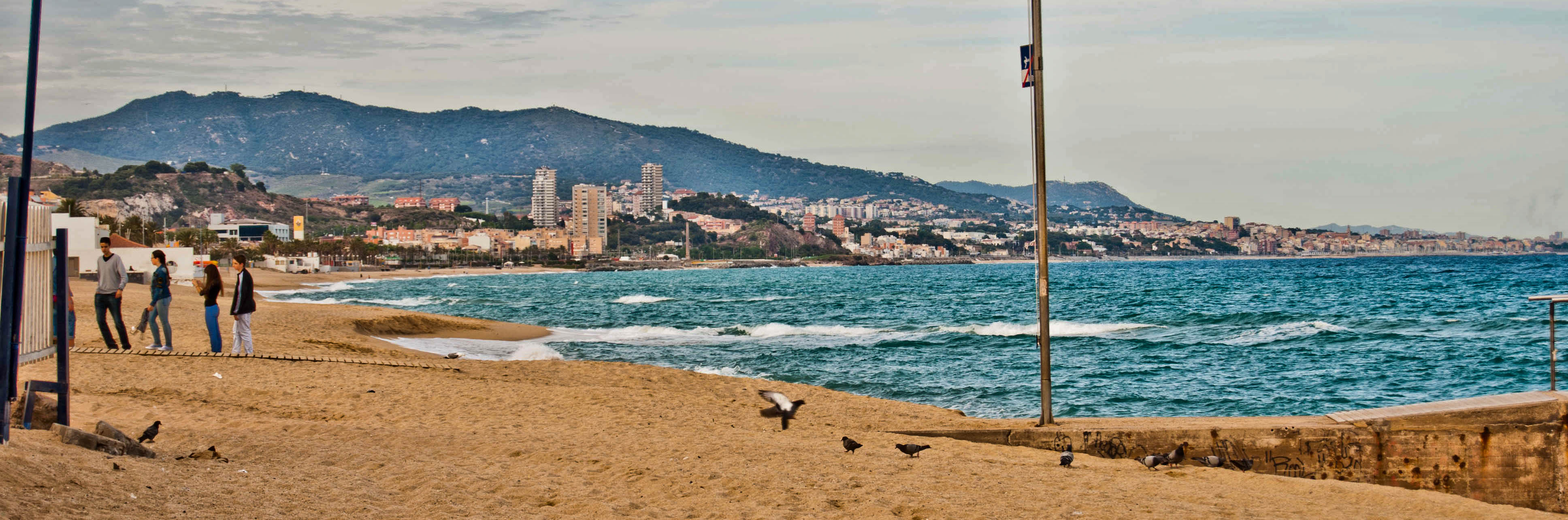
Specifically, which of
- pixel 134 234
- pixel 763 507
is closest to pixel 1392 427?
pixel 763 507

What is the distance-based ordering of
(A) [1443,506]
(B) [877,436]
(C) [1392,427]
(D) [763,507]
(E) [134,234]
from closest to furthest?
(D) [763,507], (A) [1443,506], (C) [1392,427], (B) [877,436], (E) [134,234]

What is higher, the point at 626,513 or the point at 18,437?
the point at 18,437

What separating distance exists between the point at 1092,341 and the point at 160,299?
722 inches

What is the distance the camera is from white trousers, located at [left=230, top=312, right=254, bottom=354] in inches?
488

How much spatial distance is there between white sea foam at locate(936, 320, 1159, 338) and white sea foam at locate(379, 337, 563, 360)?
10993 millimetres

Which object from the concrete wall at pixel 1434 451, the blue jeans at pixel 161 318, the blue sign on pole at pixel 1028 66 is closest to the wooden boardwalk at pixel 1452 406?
the concrete wall at pixel 1434 451

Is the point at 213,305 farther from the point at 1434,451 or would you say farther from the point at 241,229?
the point at 241,229

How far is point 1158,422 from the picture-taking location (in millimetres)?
8297

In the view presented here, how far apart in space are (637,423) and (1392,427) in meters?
6.02

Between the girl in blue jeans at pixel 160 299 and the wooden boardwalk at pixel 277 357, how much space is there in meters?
0.27

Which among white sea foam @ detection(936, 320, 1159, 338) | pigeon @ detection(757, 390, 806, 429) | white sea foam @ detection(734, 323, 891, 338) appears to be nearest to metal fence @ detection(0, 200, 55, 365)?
pigeon @ detection(757, 390, 806, 429)

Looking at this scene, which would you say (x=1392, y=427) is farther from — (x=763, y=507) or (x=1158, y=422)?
(x=763, y=507)

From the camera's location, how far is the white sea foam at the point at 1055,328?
26172 mm

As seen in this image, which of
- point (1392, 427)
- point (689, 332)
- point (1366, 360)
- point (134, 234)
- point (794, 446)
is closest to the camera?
point (1392, 427)
